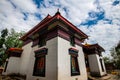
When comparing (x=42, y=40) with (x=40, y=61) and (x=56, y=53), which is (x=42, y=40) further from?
(x=56, y=53)

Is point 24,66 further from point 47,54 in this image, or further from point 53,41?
point 53,41

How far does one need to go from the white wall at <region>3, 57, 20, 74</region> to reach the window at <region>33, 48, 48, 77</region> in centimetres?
596

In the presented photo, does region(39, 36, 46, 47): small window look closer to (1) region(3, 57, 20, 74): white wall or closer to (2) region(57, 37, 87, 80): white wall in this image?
(2) region(57, 37, 87, 80): white wall

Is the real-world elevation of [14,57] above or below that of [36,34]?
below

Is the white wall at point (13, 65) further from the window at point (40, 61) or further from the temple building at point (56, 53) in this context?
the window at point (40, 61)

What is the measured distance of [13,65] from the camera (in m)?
12.8

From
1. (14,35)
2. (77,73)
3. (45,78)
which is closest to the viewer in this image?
(45,78)

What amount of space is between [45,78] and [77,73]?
310 cm

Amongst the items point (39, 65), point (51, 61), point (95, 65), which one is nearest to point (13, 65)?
point (39, 65)

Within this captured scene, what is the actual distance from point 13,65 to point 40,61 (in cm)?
682

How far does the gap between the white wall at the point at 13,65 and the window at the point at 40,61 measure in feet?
19.6

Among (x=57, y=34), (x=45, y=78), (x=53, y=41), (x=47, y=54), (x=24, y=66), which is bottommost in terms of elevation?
(x=45, y=78)

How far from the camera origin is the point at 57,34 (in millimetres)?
7332

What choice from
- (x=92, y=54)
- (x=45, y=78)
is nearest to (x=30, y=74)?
(x=45, y=78)
